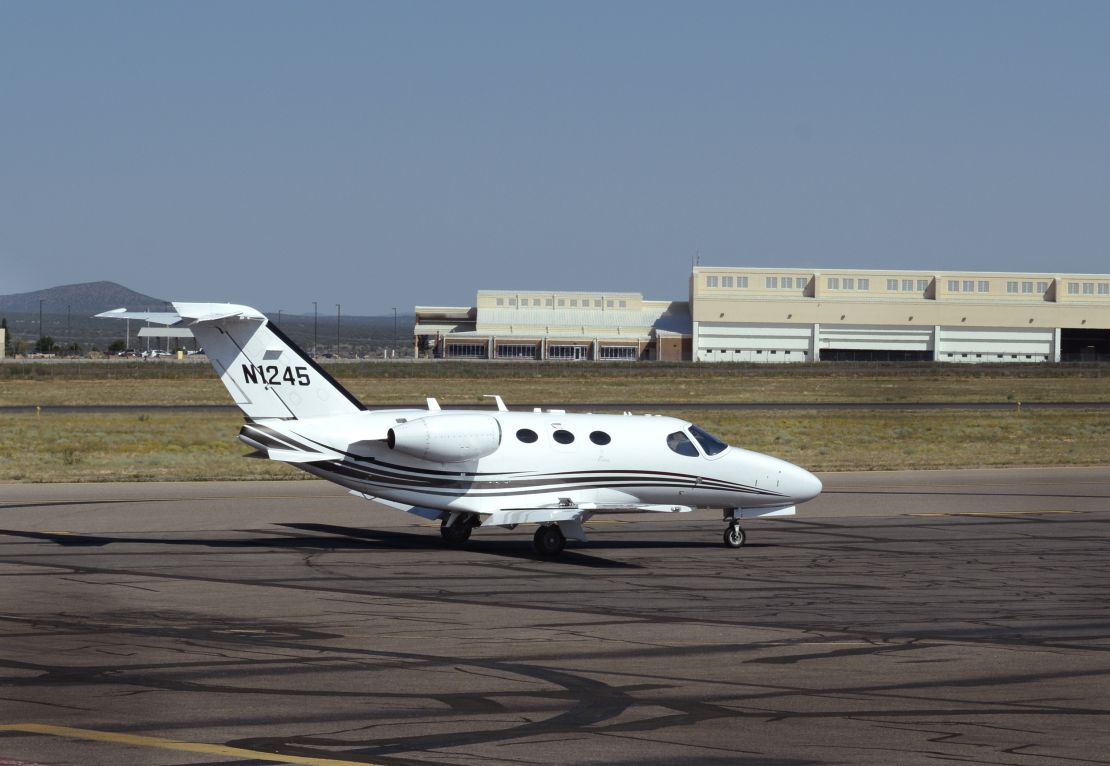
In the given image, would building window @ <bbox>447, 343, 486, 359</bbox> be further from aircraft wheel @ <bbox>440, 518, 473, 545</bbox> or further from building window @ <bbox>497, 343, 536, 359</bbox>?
aircraft wheel @ <bbox>440, 518, 473, 545</bbox>

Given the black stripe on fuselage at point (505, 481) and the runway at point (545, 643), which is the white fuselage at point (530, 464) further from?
the runway at point (545, 643)

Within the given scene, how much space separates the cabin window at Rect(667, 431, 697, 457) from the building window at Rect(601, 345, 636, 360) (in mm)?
121038

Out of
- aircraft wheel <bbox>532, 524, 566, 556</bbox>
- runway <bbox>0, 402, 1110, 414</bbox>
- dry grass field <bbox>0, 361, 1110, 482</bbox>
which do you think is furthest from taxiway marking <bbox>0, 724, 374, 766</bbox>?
runway <bbox>0, 402, 1110, 414</bbox>

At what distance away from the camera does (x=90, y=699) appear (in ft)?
38.3

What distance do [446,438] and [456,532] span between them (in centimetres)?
234

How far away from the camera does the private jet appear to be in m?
22.6

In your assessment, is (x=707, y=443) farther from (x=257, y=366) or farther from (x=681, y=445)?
(x=257, y=366)

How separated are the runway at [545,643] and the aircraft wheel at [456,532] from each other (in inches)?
21.3

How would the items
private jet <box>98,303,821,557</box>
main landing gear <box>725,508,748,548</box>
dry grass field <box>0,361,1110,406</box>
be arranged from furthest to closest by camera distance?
dry grass field <box>0,361,1110,406</box>, main landing gear <box>725,508,748,548</box>, private jet <box>98,303,821,557</box>

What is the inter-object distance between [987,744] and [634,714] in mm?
2927

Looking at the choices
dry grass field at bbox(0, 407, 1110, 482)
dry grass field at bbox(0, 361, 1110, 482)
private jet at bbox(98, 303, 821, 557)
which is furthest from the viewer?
dry grass field at bbox(0, 361, 1110, 482)

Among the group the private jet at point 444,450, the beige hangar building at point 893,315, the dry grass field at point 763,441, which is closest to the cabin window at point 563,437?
the private jet at point 444,450

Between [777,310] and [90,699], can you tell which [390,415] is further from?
[777,310]

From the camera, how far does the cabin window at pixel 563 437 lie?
23.3 metres
